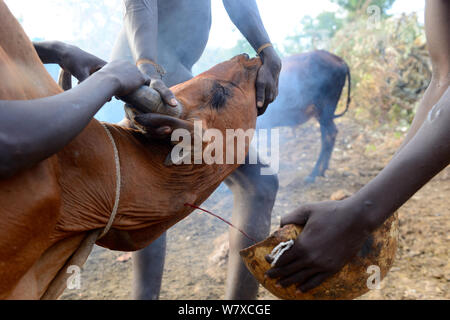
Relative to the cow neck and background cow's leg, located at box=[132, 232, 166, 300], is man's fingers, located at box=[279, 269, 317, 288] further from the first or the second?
background cow's leg, located at box=[132, 232, 166, 300]

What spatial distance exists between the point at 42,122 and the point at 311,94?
615 centimetres

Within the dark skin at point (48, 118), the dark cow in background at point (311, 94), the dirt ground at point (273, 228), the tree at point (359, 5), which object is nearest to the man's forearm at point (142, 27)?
the dark skin at point (48, 118)

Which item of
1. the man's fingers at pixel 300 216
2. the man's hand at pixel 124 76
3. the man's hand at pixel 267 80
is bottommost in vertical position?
the man's fingers at pixel 300 216

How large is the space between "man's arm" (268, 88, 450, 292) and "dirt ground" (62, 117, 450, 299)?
177 cm

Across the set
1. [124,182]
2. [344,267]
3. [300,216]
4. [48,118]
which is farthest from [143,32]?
[344,267]

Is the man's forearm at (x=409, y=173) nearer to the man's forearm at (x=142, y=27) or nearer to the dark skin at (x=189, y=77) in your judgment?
the dark skin at (x=189, y=77)

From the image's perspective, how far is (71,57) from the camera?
1593mm

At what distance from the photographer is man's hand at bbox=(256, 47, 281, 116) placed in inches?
73.1

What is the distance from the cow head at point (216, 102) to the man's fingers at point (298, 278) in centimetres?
66

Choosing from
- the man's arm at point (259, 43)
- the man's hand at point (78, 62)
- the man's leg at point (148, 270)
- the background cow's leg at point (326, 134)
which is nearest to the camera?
the man's hand at point (78, 62)

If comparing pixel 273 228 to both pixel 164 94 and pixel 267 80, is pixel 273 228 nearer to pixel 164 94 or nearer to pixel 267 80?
pixel 267 80

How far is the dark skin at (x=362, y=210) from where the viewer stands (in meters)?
1.22

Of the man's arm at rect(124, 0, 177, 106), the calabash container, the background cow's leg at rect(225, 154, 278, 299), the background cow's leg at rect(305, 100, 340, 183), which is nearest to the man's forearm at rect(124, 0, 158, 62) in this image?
the man's arm at rect(124, 0, 177, 106)

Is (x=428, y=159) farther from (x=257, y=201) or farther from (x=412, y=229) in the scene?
(x=412, y=229)
